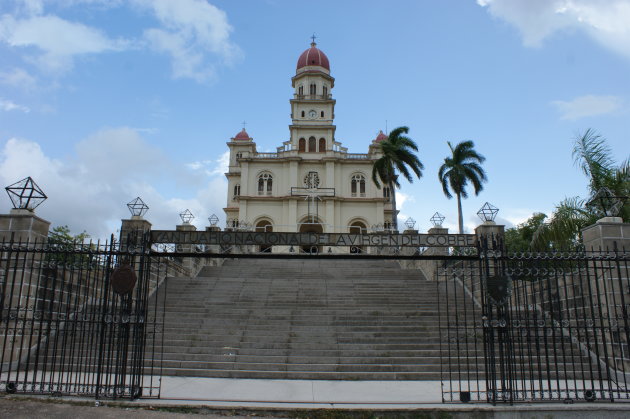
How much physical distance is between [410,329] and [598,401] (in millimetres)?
5441

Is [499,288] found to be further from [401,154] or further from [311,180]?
[311,180]

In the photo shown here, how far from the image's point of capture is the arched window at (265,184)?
133 feet

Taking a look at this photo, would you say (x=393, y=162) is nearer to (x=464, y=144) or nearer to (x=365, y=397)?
(x=464, y=144)

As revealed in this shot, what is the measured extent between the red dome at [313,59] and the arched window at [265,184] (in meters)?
12.5

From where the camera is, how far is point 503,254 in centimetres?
749

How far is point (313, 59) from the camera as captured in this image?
45.5 meters

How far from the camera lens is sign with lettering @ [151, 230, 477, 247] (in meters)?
8.64

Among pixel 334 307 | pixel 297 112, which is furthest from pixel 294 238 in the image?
pixel 297 112

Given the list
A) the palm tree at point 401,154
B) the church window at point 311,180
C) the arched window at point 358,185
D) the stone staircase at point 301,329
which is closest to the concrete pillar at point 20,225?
the stone staircase at point 301,329

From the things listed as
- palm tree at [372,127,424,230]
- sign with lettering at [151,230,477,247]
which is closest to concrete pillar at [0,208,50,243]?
sign with lettering at [151,230,477,247]

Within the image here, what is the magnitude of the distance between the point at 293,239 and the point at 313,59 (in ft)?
131

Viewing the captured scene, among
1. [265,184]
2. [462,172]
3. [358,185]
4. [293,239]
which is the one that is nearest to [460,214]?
[462,172]

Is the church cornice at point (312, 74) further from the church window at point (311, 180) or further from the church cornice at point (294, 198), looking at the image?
the church cornice at point (294, 198)

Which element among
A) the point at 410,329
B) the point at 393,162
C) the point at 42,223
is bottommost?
the point at 410,329
